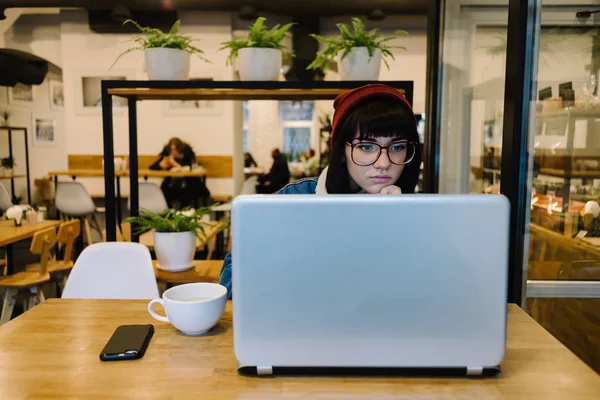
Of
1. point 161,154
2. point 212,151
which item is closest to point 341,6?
point 212,151

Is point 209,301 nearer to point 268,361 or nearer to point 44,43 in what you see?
point 268,361

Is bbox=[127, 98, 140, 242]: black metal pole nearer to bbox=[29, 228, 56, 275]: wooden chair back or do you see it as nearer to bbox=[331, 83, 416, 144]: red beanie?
bbox=[29, 228, 56, 275]: wooden chair back

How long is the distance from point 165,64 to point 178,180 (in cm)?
380

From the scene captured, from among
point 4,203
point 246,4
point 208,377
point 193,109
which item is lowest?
point 4,203

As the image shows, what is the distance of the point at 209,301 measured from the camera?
1.03 metres

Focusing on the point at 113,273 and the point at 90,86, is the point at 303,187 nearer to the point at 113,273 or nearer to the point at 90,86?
the point at 113,273

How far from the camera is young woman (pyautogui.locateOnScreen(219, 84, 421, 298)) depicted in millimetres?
1253

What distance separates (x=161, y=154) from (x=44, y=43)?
2338 mm

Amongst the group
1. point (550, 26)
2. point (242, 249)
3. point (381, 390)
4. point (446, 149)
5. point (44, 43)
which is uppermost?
point (44, 43)

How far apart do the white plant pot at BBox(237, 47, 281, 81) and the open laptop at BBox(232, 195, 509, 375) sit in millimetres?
1448

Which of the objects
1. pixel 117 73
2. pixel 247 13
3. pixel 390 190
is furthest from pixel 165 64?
pixel 117 73

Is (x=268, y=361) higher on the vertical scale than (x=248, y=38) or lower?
lower

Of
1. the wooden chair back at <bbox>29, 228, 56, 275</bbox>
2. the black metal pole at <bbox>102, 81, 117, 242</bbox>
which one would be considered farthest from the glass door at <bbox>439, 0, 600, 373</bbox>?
the wooden chair back at <bbox>29, 228, 56, 275</bbox>

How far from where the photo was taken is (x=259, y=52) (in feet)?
6.95
